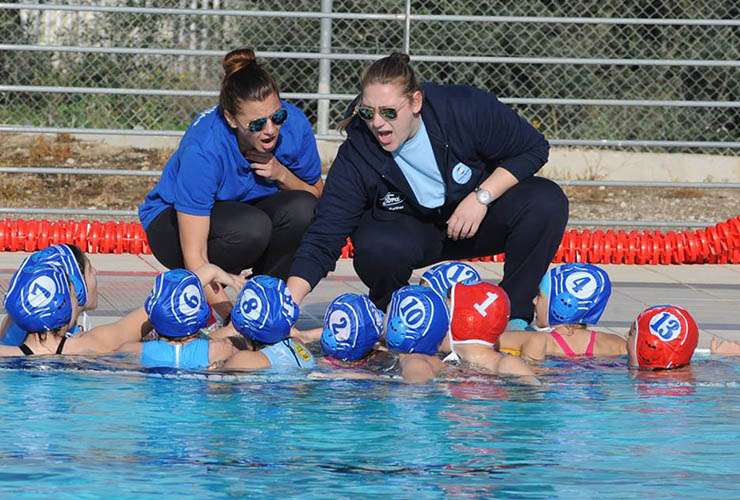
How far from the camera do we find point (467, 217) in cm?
679

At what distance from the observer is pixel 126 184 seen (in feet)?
48.9

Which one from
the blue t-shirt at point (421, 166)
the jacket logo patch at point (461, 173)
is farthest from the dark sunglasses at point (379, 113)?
the jacket logo patch at point (461, 173)

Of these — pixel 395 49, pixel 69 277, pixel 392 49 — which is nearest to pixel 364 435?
pixel 69 277

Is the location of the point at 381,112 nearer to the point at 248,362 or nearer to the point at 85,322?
the point at 248,362

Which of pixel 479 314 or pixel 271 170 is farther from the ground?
pixel 271 170

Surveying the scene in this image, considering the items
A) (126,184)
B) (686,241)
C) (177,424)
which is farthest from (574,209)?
(177,424)

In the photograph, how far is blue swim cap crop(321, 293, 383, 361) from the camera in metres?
6.52

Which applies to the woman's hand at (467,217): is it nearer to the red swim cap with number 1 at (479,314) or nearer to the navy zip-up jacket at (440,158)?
the navy zip-up jacket at (440,158)

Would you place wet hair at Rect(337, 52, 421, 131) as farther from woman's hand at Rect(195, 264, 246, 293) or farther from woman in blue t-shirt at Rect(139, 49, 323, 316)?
woman's hand at Rect(195, 264, 246, 293)

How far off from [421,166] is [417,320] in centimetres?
90

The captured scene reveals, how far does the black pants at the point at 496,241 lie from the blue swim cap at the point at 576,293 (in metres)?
0.11

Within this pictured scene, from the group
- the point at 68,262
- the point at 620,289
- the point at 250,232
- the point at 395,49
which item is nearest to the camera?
the point at 68,262

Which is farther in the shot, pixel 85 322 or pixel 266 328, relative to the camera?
pixel 85 322

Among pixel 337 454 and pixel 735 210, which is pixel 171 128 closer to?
pixel 735 210
